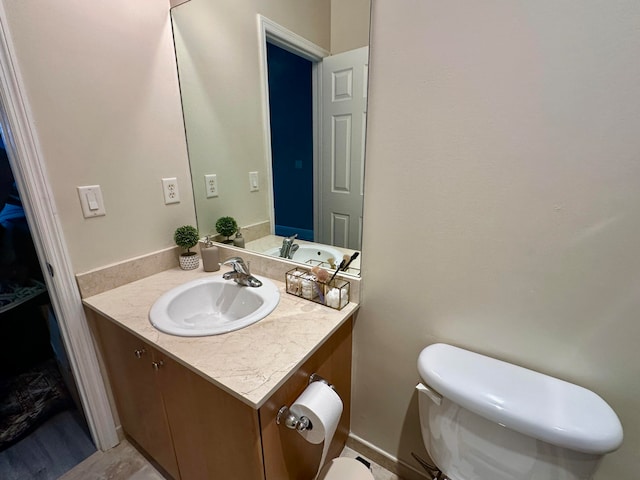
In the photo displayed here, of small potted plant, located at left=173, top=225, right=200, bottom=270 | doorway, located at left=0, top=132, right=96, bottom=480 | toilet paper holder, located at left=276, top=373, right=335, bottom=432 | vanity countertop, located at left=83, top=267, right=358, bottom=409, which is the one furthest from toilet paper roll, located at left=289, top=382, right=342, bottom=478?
doorway, located at left=0, top=132, right=96, bottom=480

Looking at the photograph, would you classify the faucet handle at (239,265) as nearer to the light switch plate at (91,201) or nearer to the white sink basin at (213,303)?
the white sink basin at (213,303)

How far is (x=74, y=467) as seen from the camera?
1.24 m

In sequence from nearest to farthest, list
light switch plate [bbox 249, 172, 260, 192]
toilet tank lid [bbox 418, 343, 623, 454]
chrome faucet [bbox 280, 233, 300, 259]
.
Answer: toilet tank lid [bbox 418, 343, 623, 454], chrome faucet [bbox 280, 233, 300, 259], light switch plate [bbox 249, 172, 260, 192]

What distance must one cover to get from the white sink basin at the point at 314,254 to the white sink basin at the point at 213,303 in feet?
0.52

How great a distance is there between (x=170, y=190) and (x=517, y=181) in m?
1.35

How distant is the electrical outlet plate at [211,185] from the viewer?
1444mm

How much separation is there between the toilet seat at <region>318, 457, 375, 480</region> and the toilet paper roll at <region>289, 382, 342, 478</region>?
32 cm

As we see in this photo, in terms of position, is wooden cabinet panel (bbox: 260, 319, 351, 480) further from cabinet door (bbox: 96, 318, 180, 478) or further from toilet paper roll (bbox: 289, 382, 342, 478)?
cabinet door (bbox: 96, 318, 180, 478)

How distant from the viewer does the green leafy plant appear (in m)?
1.35

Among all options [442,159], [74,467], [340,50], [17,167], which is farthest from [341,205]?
[74,467]

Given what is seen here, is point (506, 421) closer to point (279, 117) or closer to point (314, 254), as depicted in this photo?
point (314, 254)

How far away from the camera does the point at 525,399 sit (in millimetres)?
695

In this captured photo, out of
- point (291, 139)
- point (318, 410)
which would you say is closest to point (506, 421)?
point (318, 410)

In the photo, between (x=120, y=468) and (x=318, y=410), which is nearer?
(x=318, y=410)
